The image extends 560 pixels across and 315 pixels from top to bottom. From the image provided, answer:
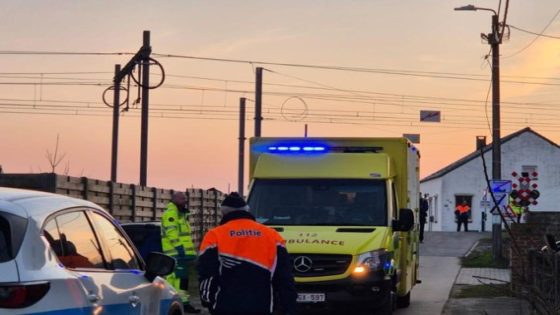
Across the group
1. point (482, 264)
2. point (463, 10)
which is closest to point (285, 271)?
point (463, 10)

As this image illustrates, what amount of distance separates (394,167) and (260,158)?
6.50ft

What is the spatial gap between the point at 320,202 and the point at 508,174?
56.0 metres

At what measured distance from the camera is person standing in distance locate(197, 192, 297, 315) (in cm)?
661

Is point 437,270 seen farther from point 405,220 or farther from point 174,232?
point 174,232

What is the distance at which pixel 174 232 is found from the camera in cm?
1382

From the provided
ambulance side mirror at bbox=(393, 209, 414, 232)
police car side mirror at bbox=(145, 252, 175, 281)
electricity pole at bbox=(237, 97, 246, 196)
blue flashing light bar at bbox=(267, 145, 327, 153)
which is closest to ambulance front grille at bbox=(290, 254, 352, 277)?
ambulance side mirror at bbox=(393, 209, 414, 232)

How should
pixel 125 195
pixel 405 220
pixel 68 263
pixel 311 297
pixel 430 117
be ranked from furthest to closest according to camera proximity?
pixel 430 117 < pixel 125 195 < pixel 405 220 < pixel 311 297 < pixel 68 263

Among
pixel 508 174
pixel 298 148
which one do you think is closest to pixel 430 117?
pixel 298 148

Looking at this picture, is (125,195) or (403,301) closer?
(403,301)

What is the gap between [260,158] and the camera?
45.6 feet

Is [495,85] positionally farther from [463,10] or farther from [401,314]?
[401,314]

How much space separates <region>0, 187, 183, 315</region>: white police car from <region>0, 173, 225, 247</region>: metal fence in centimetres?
983

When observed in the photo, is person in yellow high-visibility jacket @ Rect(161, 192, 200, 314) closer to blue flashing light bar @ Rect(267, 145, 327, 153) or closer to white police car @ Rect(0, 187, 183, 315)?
blue flashing light bar @ Rect(267, 145, 327, 153)

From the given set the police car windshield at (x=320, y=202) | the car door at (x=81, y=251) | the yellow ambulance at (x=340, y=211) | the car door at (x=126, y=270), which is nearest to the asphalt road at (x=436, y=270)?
the yellow ambulance at (x=340, y=211)
